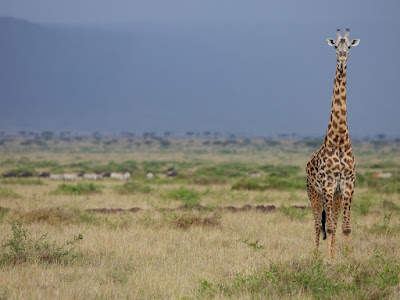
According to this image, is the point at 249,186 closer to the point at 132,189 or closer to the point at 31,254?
the point at 132,189

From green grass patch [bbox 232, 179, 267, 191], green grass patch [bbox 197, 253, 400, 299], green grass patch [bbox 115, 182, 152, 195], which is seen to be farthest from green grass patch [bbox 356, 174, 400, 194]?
green grass patch [bbox 197, 253, 400, 299]

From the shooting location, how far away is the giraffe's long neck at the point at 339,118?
366 inches

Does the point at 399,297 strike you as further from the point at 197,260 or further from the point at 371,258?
the point at 197,260

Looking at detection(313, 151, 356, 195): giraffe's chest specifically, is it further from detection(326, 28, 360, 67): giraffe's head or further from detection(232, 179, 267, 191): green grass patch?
detection(232, 179, 267, 191): green grass patch

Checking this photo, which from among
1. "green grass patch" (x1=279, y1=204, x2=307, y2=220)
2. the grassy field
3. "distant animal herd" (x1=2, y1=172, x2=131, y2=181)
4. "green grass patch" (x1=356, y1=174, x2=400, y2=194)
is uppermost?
the grassy field

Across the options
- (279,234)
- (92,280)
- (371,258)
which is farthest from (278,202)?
(92,280)

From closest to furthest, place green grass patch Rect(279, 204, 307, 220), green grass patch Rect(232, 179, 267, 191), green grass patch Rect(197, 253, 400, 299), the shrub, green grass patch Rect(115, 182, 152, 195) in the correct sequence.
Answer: green grass patch Rect(197, 253, 400, 299), the shrub, green grass patch Rect(279, 204, 307, 220), green grass patch Rect(115, 182, 152, 195), green grass patch Rect(232, 179, 267, 191)

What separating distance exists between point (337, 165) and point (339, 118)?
2.80ft

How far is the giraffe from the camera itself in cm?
911

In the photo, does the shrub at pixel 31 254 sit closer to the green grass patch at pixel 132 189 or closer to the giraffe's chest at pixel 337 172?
the giraffe's chest at pixel 337 172

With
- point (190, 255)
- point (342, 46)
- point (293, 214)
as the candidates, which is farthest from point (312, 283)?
point (293, 214)

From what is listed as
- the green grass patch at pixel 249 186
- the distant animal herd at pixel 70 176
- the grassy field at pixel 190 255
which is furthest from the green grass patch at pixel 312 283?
the distant animal herd at pixel 70 176

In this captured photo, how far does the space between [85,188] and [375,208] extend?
11.2 m

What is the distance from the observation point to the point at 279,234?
12.0m
